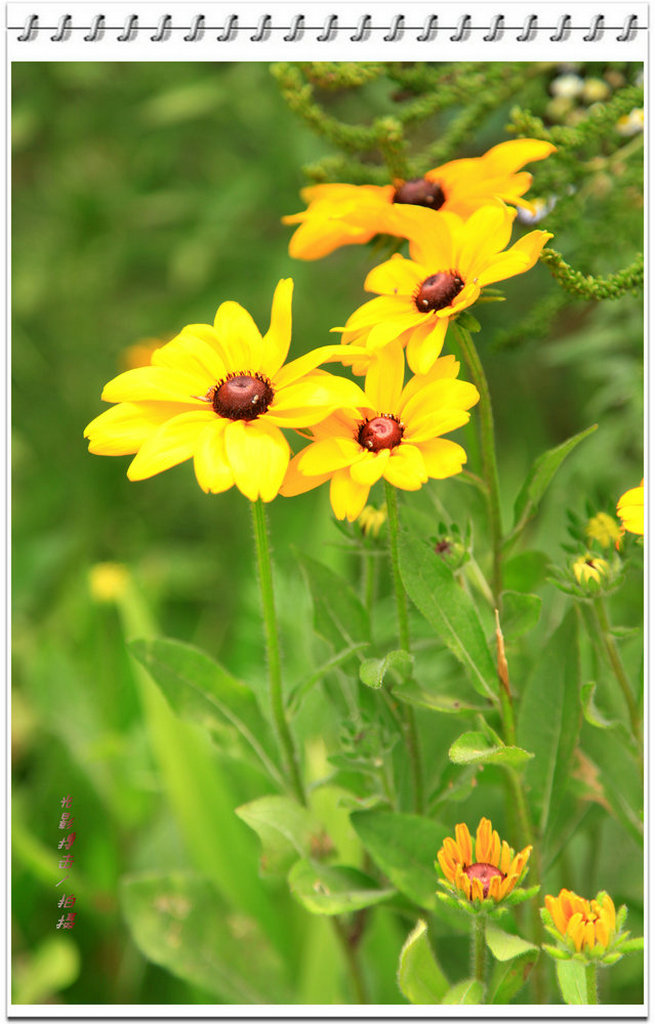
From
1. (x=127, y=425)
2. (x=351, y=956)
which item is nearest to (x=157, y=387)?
(x=127, y=425)

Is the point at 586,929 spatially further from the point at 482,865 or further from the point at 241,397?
the point at 241,397

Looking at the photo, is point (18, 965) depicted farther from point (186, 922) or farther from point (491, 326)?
point (491, 326)

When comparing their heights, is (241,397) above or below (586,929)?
above

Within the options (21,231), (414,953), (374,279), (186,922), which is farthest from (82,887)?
(21,231)

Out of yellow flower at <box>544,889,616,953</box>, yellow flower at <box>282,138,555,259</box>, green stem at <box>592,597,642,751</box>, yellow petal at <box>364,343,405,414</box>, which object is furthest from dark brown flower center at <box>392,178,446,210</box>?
yellow flower at <box>544,889,616,953</box>

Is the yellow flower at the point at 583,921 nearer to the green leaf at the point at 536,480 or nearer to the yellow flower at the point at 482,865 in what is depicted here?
the yellow flower at the point at 482,865
